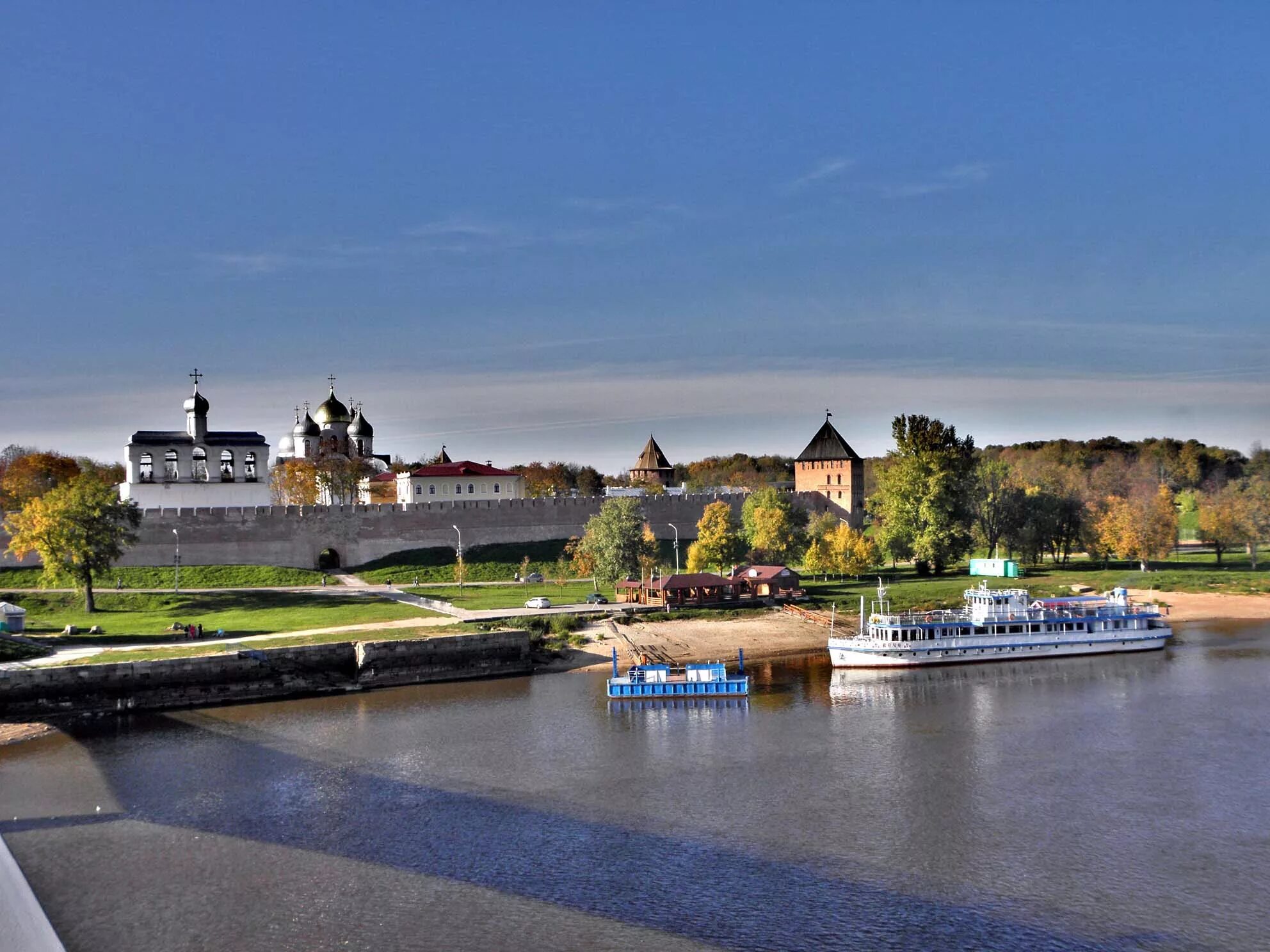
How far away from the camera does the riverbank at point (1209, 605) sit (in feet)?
176

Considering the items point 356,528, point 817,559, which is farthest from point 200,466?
point 817,559

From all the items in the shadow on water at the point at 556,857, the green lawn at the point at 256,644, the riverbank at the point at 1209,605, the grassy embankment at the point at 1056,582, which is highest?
the grassy embankment at the point at 1056,582

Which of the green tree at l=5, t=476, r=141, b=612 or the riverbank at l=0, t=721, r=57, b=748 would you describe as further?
the green tree at l=5, t=476, r=141, b=612

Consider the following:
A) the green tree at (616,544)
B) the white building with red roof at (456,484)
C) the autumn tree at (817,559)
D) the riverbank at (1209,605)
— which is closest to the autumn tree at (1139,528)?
the riverbank at (1209,605)

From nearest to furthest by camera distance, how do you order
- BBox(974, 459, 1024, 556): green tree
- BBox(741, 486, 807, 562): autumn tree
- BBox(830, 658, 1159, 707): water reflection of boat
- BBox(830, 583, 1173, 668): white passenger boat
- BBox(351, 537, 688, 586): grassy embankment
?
BBox(830, 658, 1159, 707): water reflection of boat < BBox(830, 583, 1173, 668): white passenger boat < BBox(351, 537, 688, 586): grassy embankment < BBox(741, 486, 807, 562): autumn tree < BBox(974, 459, 1024, 556): green tree

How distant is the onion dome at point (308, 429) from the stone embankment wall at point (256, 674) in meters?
48.7

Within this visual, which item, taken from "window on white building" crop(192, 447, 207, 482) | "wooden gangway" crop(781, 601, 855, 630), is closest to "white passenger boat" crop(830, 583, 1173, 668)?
"wooden gangway" crop(781, 601, 855, 630)

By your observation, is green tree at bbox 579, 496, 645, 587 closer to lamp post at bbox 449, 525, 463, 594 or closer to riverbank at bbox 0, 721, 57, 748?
lamp post at bbox 449, 525, 463, 594

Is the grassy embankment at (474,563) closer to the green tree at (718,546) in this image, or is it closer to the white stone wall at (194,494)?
the green tree at (718,546)

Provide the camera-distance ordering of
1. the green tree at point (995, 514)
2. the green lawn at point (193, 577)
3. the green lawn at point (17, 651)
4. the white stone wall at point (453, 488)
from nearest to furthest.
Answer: the green lawn at point (17, 651), the green lawn at point (193, 577), the green tree at point (995, 514), the white stone wall at point (453, 488)

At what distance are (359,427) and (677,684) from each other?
211ft

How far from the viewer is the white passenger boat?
42.8 m

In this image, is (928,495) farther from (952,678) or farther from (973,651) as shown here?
(952,678)

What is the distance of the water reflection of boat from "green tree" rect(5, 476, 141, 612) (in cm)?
3099
